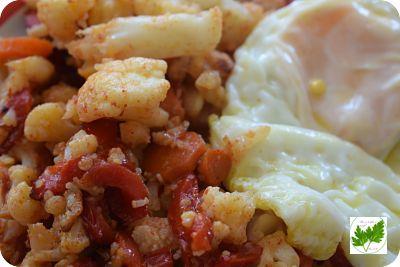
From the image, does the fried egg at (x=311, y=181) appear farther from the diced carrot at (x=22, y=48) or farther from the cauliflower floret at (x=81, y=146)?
the diced carrot at (x=22, y=48)

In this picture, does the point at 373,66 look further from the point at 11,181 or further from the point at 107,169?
the point at 11,181

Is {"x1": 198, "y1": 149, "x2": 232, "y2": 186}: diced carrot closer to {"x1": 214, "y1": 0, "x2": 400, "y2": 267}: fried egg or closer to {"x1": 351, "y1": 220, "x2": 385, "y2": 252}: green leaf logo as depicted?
{"x1": 214, "y1": 0, "x2": 400, "y2": 267}: fried egg

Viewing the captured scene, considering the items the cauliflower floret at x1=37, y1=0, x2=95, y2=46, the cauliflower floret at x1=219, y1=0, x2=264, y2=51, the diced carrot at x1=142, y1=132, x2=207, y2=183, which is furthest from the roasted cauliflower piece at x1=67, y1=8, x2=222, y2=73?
the diced carrot at x1=142, y1=132, x2=207, y2=183

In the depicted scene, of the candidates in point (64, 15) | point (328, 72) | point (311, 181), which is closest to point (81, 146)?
point (64, 15)

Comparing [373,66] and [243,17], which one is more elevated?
[243,17]

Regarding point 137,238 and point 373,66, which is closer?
point 137,238

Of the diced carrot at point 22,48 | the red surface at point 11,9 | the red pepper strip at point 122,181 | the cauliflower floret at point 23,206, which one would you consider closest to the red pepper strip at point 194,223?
the red pepper strip at point 122,181

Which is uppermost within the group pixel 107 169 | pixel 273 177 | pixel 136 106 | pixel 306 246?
pixel 136 106

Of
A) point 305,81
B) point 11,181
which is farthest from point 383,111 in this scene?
point 11,181
